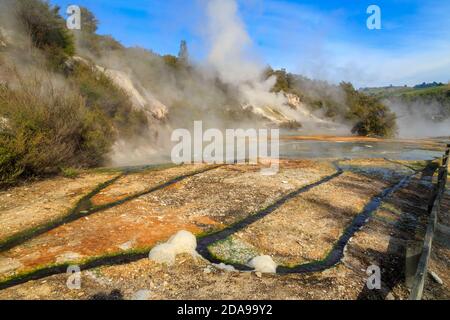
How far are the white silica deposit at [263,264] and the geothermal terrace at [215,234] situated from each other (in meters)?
0.11

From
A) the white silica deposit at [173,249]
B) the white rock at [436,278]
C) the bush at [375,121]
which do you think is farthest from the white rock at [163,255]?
the bush at [375,121]

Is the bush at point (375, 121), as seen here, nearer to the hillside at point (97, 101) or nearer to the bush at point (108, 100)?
the hillside at point (97, 101)

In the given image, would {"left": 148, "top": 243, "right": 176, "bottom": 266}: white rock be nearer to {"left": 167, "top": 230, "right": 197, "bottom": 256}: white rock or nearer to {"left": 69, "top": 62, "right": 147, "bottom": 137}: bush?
{"left": 167, "top": 230, "right": 197, "bottom": 256}: white rock

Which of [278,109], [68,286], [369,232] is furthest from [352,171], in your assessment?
[278,109]

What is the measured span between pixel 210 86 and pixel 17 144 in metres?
26.9

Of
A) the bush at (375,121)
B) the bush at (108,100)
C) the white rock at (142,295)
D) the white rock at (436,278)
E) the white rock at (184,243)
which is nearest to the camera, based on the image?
the white rock at (142,295)

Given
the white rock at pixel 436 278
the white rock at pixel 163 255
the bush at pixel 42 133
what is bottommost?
the white rock at pixel 436 278

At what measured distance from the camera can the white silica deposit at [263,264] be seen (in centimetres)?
414

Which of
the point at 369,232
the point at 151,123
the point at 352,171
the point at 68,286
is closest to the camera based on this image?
the point at 68,286

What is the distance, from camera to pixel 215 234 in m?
5.34

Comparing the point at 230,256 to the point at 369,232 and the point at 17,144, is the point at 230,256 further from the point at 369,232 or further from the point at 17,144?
the point at 17,144

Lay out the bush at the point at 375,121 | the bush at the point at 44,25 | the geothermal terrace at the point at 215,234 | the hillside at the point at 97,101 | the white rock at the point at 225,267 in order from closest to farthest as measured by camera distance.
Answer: the geothermal terrace at the point at 215,234, the white rock at the point at 225,267, the hillside at the point at 97,101, the bush at the point at 44,25, the bush at the point at 375,121

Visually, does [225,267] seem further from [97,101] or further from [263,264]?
[97,101]
